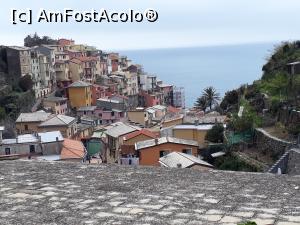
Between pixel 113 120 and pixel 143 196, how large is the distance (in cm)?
5552

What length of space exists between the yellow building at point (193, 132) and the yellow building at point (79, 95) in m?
26.6

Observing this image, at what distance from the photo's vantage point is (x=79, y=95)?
66.0 m

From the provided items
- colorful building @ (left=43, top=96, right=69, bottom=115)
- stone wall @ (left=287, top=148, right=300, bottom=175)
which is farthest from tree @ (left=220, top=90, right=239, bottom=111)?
stone wall @ (left=287, top=148, right=300, bottom=175)

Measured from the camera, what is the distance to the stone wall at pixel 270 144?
24.1 metres

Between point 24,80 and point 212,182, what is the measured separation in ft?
191

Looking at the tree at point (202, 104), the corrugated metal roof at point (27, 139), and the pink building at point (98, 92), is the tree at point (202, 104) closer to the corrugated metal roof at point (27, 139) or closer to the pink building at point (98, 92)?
the pink building at point (98, 92)

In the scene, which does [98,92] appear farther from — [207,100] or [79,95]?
[207,100]

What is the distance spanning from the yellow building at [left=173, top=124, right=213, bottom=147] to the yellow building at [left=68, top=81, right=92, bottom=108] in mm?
26620

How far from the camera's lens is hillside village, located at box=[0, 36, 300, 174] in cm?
2761

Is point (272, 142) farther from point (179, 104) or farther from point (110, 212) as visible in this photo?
point (179, 104)

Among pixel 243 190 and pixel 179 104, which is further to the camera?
pixel 179 104

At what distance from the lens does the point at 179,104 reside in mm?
91125

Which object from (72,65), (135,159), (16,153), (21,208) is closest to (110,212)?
(21,208)

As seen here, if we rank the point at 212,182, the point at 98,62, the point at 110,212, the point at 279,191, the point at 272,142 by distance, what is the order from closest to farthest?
1. the point at 110,212
2. the point at 279,191
3. the point at 212,182
4. the point at 272,142
5. the point at 98,62
